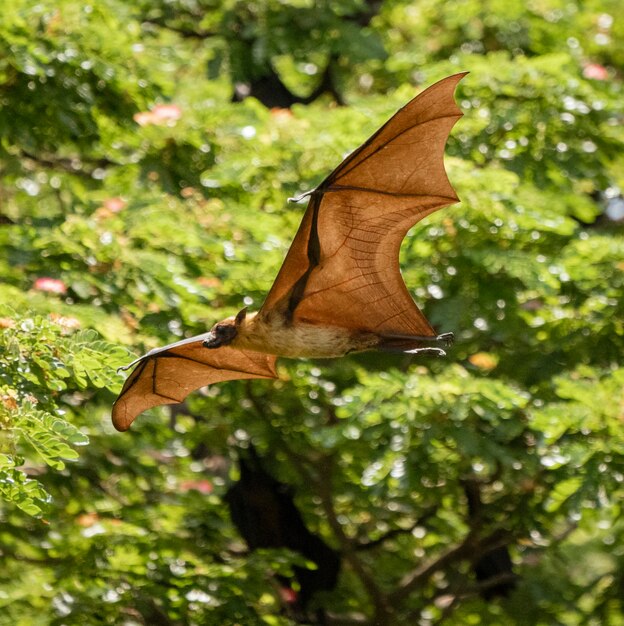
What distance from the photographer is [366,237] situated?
5.12m

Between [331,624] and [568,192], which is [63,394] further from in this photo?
[568,192]

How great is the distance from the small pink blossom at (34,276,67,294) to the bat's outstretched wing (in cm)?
212

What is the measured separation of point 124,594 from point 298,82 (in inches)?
270

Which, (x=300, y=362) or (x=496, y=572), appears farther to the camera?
(x=496, y=572)

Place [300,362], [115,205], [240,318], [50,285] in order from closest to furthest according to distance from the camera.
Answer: [240,318]
[50,285]
[115,205]
[300,362]

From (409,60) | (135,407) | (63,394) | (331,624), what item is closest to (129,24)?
(409,60)

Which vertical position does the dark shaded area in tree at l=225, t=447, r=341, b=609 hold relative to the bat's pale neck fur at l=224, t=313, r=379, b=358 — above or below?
below

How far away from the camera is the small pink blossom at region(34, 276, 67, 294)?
6.57 meters

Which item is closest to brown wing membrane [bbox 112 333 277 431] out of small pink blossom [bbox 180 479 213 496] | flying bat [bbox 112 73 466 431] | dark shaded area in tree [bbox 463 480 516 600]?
flying bat [bbox 112 73 466 431]

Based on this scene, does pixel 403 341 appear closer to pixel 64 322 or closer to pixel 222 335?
pixel 222 335

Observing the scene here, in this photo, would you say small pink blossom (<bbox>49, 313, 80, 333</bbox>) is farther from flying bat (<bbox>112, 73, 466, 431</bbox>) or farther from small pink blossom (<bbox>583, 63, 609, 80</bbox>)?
small pink blossom (<bbox>583, 63, 609, 80</bbox>)

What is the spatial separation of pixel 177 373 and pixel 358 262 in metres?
1.18

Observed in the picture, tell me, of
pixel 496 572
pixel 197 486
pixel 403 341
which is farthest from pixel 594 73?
pixel 403 341

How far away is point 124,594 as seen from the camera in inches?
→ 290
